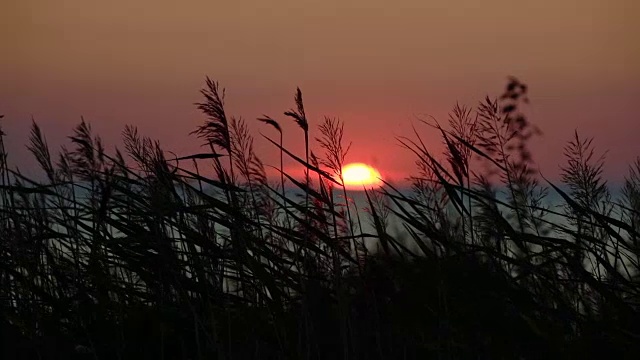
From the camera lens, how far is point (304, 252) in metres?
4.00

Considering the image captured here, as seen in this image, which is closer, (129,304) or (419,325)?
(419,325)

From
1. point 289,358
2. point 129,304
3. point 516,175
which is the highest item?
point 516,175

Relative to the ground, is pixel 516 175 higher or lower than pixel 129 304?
higher

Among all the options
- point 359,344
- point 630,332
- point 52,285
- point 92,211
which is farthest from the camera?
point 52,285

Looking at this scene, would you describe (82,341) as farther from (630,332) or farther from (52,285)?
(630,332)

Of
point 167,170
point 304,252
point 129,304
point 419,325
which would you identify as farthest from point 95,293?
point 419,325

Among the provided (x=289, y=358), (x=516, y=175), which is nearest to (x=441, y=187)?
(x=516, y=175)

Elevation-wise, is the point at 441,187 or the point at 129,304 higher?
the point at 441,187

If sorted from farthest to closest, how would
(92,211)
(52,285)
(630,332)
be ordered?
1. (52,285)
2. (92,211)
3. (630,332)

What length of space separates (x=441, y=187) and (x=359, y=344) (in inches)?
33.2

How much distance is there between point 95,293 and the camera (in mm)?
4309

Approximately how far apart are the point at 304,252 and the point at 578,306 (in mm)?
1180

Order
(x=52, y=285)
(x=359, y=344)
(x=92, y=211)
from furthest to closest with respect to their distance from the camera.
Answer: (x=52, y=285) < (x=92, y=211) < (x=359, y=344)

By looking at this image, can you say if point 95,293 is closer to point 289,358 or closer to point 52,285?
point 52,285
